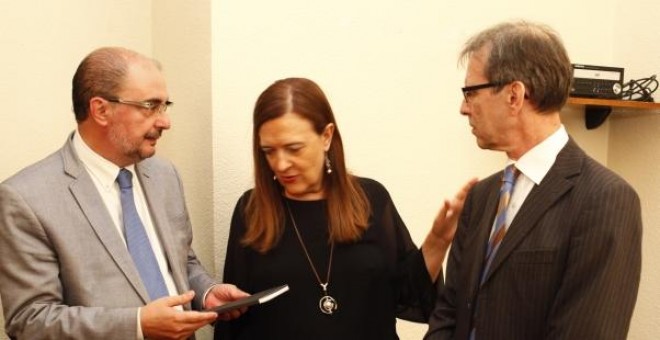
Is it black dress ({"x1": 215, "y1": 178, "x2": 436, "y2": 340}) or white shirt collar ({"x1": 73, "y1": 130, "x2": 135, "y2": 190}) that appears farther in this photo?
black dress ({"x1": 215, "y1": 178, "x2": 436, "y2": 340})

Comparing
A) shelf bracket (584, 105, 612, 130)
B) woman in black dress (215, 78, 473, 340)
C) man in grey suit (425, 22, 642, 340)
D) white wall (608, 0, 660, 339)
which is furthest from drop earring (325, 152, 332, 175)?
white wall (608, 0, 660, 339)

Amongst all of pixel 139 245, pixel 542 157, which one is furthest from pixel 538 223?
pixel 139 245

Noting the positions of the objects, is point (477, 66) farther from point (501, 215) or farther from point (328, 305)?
point (328, 305)

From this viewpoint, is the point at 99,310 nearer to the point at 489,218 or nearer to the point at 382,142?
the point at 489,218

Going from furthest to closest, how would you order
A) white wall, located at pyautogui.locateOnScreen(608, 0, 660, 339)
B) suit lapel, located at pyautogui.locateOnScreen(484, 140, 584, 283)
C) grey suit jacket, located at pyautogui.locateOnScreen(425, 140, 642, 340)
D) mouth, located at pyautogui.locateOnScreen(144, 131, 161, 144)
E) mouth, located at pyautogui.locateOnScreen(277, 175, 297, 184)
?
white wall, located at pyautogui.locateOnScreen(608, 0, 660, 339)
mouth, located at pyautogui.locateOnScreen(277, 175, 297, 184)
mouth, located at pyautogui.locateOnScreen(144, 131, 161, 144)
suit lapel, located at pyautogui.locateOnScreen(484, 140, 584, 283)
grey suit jacket, located at pyautogui.locateOnScreen(425, 140, 642, 340)

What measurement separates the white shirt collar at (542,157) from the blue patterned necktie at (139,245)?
3.42 ft

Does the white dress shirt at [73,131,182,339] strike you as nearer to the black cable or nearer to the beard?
the beard

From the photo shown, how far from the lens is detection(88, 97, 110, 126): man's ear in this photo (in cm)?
153

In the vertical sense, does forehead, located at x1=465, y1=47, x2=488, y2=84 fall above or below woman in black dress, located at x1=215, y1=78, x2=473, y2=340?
above

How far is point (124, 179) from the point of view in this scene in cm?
162

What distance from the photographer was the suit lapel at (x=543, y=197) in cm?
125

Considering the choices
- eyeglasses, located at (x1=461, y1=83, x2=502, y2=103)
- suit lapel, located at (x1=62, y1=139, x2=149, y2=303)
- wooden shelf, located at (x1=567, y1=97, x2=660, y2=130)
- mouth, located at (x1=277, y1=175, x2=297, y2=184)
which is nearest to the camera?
eyeglasses, located at (x1=461, y1=83, x2=502, y2=103)

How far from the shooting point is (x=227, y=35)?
193cm

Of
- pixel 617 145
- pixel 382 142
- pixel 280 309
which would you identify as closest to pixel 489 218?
pixel 280 309
